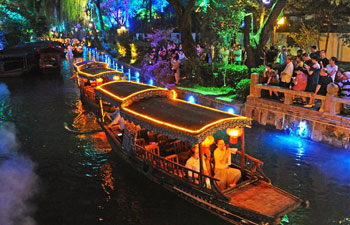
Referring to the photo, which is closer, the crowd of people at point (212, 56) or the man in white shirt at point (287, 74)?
the man in white shirt at point (287, 74)

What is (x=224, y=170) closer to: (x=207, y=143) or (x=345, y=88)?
(x=207, y=143)

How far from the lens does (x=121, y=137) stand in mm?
12188

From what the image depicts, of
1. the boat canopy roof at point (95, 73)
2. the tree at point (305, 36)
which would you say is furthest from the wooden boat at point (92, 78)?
the tree at point (305, 36)

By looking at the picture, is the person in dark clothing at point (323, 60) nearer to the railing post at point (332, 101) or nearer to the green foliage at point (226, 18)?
the railing post at point (332, 101)

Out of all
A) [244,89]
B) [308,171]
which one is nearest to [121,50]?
[244,89]

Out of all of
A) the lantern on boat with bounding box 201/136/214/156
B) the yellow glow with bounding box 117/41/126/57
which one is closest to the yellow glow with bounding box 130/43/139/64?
the yellow glow with bounding box 117/41/126/57

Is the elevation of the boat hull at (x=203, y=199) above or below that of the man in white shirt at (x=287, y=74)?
below

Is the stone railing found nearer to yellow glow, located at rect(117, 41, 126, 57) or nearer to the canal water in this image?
the canal water

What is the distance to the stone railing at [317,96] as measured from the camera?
12359 mm

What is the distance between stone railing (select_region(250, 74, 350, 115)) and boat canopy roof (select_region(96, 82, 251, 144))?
578 cm

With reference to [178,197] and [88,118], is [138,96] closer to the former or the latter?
[178,197]

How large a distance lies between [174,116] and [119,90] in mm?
3794

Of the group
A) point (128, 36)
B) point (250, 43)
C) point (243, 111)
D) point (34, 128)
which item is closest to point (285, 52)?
point (250, 43)

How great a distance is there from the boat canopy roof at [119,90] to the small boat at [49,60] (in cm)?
2303
